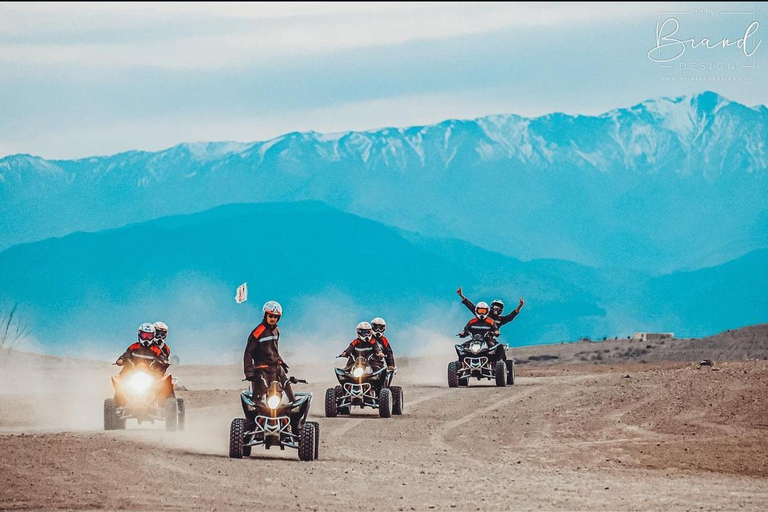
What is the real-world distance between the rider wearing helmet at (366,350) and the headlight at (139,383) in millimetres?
6588

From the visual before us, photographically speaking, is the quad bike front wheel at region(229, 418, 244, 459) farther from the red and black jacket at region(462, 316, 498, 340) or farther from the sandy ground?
the red and black jacket at region(462, 316, 498, 340)

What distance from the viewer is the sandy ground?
71.3 ft

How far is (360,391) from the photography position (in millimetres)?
36500

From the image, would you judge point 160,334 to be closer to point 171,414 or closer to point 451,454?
point 171,414

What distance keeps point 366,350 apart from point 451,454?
7971 millimetres

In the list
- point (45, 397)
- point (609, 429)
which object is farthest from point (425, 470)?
point (45, 397)

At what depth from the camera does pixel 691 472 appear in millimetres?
27344

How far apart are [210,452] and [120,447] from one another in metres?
2.02

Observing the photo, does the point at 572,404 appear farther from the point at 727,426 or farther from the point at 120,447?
the point at 120,447

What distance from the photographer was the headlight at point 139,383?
31.7m

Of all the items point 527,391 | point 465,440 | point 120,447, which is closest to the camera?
point 120,447

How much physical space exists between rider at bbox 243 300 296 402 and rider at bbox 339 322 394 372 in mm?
10705

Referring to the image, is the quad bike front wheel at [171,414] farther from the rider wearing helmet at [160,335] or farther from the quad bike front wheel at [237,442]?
the quad bike front wheel at [237,442]

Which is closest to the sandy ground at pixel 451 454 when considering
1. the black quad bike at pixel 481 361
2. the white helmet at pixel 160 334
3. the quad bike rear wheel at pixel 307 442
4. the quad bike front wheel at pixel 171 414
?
the quad bike rear wheel at pixel 307 442
